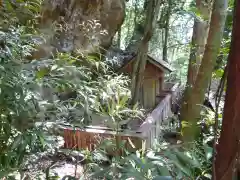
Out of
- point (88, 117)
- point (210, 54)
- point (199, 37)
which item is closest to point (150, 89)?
point (199, 37)

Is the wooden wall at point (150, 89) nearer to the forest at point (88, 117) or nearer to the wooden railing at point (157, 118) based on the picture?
the wooden railing at point (157, 118)

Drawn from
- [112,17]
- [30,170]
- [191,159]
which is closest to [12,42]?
[30,170]

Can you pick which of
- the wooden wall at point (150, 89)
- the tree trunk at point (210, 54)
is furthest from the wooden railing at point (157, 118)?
the tree trunk at point (210, 54)

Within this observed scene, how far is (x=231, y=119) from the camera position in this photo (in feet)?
2.18

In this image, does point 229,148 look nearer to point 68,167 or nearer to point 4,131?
point 4,131

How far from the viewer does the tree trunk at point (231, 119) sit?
64cm

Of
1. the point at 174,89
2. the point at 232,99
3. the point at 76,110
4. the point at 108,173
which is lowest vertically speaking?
the point at 174,89

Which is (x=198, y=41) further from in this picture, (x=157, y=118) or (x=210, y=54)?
(x=210, y=54)

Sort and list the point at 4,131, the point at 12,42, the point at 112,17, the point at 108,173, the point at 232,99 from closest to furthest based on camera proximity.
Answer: the point at 232,99 < the point at 108,173 < the point at 4,131 < the point at 12,42 < the point at 112,17

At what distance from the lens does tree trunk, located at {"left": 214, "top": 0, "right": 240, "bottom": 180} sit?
2.09ft

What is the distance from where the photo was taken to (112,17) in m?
6.58

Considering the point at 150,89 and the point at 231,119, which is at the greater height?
the point at 231,119

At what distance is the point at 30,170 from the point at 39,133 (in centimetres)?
35

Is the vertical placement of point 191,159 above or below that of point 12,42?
below
